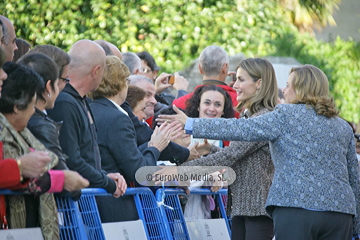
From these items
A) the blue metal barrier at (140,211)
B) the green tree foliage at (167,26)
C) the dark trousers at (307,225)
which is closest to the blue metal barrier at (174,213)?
the blue metal barrier at (140,211)

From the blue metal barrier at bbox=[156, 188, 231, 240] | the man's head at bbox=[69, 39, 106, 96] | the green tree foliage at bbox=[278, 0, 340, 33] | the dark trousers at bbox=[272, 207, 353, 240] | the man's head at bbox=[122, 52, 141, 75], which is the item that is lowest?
the green tree foliage at bbox=[278, 0, 340, 33]

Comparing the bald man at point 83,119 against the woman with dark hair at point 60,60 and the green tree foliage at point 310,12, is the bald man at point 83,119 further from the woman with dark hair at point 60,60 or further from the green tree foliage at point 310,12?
the green tree foliage at point 310,12

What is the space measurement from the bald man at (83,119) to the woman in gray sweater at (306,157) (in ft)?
2.30

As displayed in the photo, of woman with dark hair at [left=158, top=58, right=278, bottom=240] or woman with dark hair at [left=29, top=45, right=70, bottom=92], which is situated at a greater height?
woman with dark hair at [left=29, top=45, right=70, bottom=92]

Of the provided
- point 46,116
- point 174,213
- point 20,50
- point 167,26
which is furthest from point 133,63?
point 167,26

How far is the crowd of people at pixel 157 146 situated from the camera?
3.66m

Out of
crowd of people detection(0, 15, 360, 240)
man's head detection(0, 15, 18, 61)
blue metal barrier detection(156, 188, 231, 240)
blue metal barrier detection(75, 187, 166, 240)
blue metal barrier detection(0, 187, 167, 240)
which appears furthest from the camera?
blue metal barrier detection(156, 188, 231, 240)

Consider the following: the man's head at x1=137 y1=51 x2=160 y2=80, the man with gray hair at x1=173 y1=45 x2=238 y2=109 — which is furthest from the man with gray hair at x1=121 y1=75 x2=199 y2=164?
the man's head at x1=137 y1=51 x2=160 y2=80

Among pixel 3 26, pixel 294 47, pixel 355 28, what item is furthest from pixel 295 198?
pixel 355 28

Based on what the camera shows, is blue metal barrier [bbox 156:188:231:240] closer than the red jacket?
No

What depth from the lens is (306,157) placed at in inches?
173

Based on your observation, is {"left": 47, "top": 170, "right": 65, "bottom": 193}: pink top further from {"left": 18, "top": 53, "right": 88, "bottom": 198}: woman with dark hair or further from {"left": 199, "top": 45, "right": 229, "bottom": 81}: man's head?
{"left": 199, "top": 45, "right": 229, "bottom": 81}: man's head

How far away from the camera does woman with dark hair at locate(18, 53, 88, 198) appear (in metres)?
3.76

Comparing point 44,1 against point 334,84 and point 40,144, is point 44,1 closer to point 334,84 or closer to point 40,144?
point 334,84
